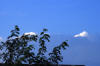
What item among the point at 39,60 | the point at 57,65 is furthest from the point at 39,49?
the point at 57,65

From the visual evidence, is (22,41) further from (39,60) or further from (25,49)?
(39,60)

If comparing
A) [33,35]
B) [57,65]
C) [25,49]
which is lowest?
[57,65]

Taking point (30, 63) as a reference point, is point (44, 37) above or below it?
above

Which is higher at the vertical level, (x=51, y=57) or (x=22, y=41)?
(x=22, y=41)

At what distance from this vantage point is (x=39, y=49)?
10.1m

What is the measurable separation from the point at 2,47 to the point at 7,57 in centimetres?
55

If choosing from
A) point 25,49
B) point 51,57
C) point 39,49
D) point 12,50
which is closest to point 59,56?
point 51,57

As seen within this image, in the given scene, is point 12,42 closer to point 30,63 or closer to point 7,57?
point 7,57

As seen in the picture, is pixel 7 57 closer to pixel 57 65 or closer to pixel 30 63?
pixel 30 63

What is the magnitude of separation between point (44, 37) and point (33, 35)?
56 cm

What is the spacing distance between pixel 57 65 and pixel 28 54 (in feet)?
4.69

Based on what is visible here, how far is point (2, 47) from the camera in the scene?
33.7 ft

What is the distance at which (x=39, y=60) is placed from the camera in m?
10.0

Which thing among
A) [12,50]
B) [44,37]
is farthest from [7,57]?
[44,37]
